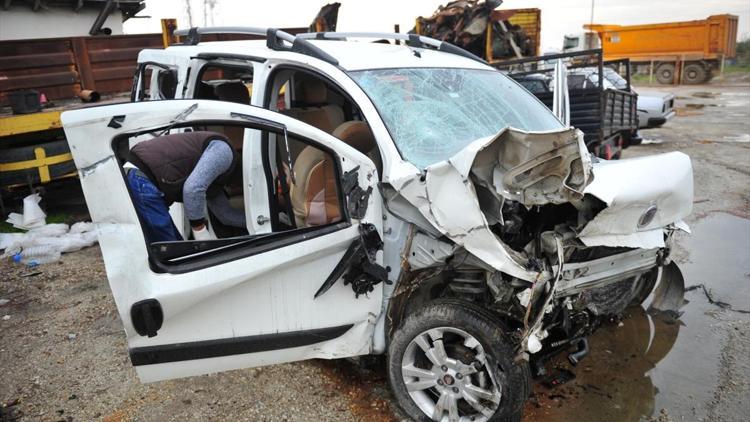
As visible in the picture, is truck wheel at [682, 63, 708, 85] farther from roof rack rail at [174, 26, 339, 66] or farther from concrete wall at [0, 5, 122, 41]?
roof rack rail at [174, 26, 339, 66]

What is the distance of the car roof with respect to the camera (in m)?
3.17

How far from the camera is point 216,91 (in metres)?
4.35

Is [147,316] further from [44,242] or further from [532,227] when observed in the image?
[44,242]

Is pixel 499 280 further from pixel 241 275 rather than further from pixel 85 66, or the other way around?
pixel 85 66

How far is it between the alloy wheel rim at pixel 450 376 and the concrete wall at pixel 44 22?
489 inches

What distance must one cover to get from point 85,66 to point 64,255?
3055 millimetres

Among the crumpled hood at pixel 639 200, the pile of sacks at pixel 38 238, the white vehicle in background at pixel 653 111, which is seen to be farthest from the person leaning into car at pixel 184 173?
the white vehicle in background at pixel 653 111

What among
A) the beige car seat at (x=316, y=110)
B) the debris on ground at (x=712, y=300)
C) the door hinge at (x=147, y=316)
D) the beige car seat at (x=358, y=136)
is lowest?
the debris on ground at (x=712, y=300)

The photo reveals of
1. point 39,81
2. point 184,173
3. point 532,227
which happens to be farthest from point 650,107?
point 39,81

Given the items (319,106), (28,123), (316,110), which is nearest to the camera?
(316,110)

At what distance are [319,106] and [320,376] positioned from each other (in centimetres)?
194

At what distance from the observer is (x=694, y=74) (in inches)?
1005

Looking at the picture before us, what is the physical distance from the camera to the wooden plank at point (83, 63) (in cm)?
718

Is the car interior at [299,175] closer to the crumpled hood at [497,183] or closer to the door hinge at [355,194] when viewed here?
the door hinge at [355,194]
